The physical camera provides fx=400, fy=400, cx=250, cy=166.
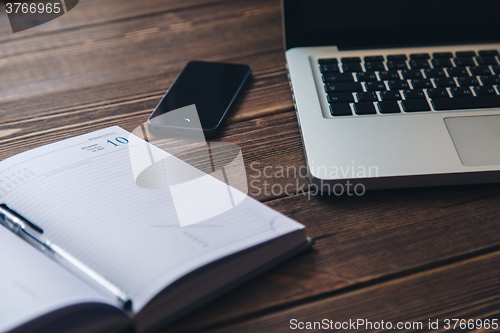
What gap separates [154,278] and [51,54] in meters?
0.65

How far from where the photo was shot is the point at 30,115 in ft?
2.19

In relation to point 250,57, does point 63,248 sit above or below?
below

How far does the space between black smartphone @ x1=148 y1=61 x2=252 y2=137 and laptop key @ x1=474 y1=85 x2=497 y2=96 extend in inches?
14.3

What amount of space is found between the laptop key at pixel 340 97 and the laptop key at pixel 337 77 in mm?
34

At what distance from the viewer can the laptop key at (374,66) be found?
0.63 metres

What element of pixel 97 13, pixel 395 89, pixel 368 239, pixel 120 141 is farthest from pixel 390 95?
pixel 97 13

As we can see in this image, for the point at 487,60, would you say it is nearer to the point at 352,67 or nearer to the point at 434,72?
the point at 434,72

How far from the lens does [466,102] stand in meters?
→ 0.57

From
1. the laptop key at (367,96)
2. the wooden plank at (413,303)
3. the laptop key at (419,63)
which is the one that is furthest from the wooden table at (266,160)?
the laptop key at (419,63)

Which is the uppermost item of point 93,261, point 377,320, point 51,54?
point 51,54

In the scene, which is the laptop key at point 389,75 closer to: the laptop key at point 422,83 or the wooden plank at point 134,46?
the laptop key at point 422,83

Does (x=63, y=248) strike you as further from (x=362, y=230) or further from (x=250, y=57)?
(x=250, y=57)

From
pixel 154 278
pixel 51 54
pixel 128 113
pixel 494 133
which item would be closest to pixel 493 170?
pixel 494 133

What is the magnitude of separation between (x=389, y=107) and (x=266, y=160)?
0.62 feet
